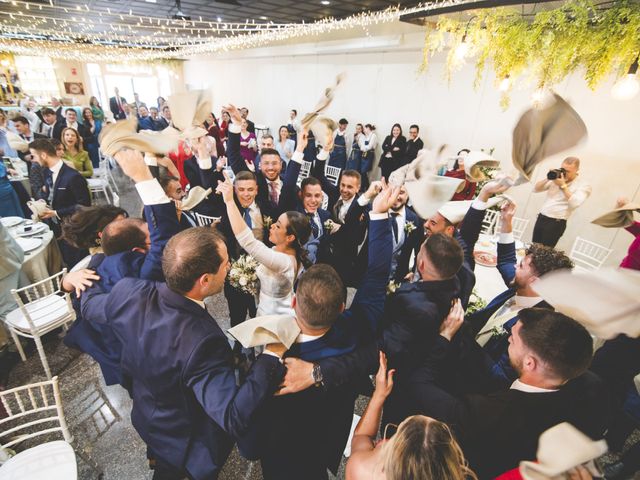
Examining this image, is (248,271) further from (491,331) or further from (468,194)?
(468,194)

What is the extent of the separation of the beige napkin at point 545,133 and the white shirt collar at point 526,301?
112 centimetres

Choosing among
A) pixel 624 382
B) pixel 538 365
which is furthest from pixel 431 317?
pixel 624 382

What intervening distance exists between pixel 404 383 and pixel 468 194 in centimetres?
418

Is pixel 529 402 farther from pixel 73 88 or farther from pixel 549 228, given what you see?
pixel 73 88

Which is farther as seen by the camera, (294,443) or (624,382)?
(624,382)

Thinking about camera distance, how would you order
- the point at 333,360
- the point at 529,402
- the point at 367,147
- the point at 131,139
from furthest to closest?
the point at 367,147, the point at 131,139, the point at 333,360, the point at 529,402

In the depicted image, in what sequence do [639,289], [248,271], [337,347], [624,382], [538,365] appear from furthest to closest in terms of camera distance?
[248,271], [624,382], [337,347], [538,365], [639,289]

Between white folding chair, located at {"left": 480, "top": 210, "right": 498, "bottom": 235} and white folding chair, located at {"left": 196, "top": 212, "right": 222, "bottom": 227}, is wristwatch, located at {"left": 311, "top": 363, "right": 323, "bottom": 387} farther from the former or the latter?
white folding chair, located at {"left": 480, "top": 210, "right": 498, "bottom": 235}

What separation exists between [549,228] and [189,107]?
4530 millimetres

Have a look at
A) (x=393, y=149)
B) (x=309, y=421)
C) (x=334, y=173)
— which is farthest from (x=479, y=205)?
(x=393, y=149)

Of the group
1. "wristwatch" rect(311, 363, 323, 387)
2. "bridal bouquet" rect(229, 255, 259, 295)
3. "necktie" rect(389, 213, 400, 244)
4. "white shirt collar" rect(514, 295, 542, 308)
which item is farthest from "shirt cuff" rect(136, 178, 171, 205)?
"white shirt collar" rect(514, 295, 542, 308)

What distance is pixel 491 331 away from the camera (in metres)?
2.02

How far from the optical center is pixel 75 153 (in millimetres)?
4730

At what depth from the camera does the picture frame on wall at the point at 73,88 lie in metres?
18.1
